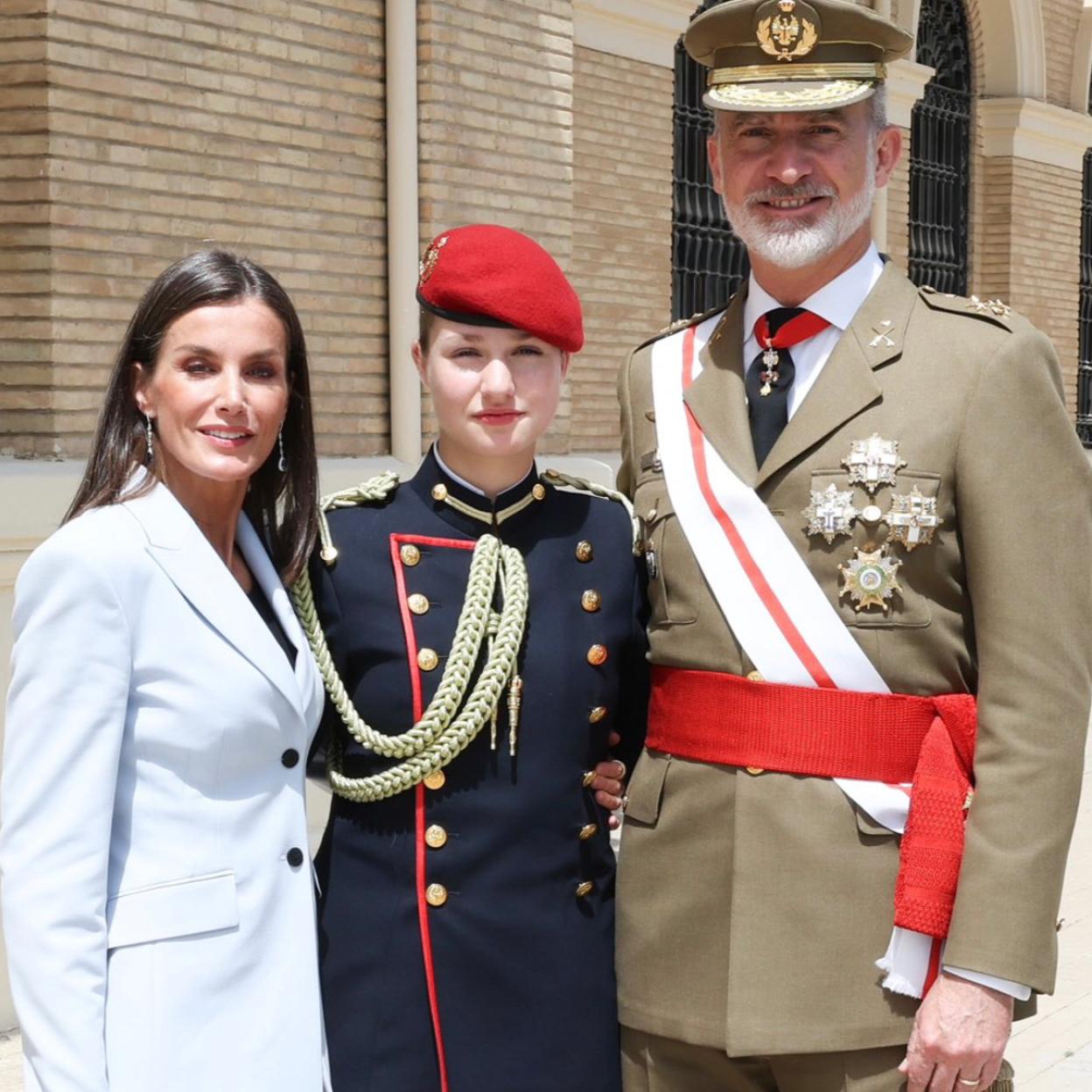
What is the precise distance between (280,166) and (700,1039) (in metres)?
4.30

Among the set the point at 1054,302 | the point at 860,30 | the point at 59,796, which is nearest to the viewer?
the point at 59,796

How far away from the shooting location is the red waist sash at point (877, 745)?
2502mm

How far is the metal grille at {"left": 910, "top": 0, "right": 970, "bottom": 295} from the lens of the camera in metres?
12.9

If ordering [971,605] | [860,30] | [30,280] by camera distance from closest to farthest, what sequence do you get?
1. [971,605]
2. [860,30]
3. [30,280]

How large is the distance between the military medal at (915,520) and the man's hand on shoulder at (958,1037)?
1.98 ft

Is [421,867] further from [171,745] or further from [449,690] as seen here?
[171,745]

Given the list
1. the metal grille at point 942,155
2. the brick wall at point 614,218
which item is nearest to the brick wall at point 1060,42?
the metal grille at point 942,155

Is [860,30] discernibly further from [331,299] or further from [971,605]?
[331,299]

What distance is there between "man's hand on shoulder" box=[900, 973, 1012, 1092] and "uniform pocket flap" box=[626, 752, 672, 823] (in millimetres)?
496

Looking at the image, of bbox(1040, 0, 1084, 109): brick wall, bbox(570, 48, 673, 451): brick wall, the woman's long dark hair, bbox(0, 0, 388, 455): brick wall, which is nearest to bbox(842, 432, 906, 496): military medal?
the woman's long dark hair

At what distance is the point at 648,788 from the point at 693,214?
7.85 m

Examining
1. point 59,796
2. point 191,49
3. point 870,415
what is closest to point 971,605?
point 870,415

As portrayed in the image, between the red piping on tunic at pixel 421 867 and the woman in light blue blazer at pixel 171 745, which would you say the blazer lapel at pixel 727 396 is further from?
the woman in light blue blazer at pixel 171 745

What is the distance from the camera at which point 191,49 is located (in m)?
5.82
